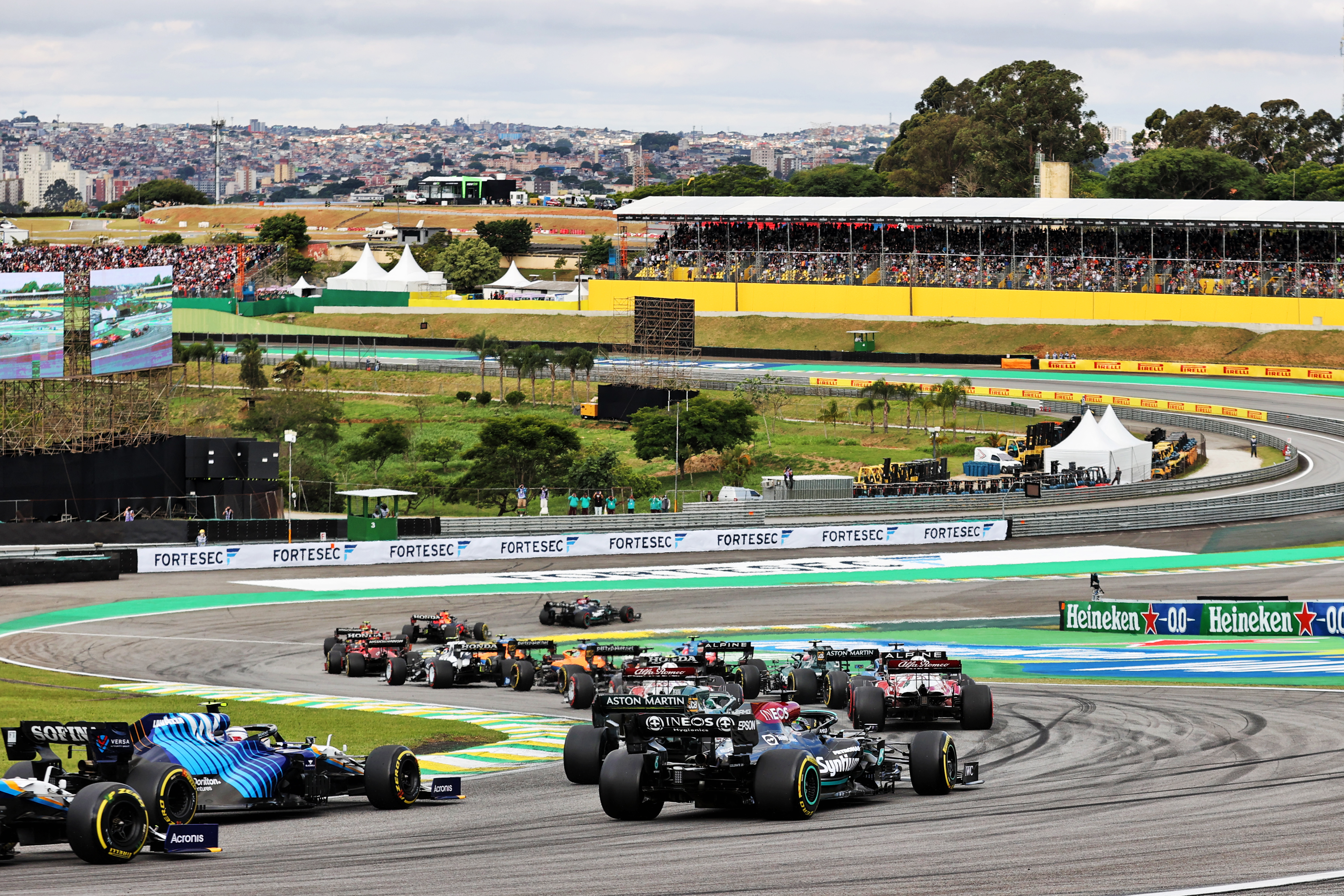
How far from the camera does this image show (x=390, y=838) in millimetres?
14922

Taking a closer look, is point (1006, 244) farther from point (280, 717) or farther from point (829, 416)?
point (280, 717)

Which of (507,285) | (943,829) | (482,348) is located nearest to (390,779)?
(943,829)

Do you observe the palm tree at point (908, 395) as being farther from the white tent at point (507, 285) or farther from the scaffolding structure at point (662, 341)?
the white tent at point (507, 285)

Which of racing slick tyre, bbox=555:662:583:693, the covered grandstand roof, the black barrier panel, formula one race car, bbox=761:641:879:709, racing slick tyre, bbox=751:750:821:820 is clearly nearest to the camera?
racing slick tyre, bbox=751:750:821:820

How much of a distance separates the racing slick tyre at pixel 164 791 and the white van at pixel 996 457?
52.7m

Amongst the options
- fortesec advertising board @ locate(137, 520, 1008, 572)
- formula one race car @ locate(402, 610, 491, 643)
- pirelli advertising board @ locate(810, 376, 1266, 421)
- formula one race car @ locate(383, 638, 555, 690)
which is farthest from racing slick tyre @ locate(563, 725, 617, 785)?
pirelli advertising board @ locate(810, 376, 1266, 421)

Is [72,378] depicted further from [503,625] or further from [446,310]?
[446,310]

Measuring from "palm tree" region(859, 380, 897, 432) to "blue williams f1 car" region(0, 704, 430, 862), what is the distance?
6276cm

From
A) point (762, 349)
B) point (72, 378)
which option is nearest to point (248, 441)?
point (72, 378)

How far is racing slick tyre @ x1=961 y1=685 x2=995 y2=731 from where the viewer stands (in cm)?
2258

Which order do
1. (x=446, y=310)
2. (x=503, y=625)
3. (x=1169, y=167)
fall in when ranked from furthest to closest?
(x=1169, y=167) → (x=446, y=310) → (x=503, y=625)

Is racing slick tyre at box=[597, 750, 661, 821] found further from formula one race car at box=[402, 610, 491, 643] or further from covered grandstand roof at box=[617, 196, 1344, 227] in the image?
covered grandstand roof at box=[617, 196, 1344, 227]

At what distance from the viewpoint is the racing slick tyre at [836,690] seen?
25.5 metres

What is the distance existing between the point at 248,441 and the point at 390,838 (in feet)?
151
